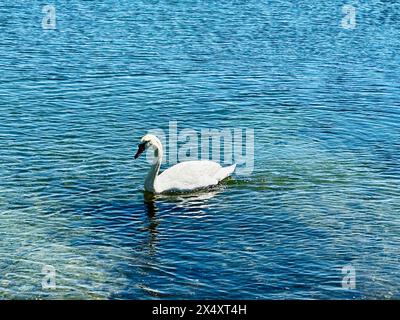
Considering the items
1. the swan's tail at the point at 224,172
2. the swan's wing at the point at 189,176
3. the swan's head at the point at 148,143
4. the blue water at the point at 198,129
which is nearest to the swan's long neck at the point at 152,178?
the swan's wing at the point at 189,176

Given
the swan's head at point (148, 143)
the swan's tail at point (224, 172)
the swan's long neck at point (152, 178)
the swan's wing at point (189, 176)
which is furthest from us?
the swan's head at point (148, 143)

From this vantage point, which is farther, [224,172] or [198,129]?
[198,129]

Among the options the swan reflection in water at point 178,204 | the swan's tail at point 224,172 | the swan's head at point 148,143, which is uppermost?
the swan's head at point 148,143

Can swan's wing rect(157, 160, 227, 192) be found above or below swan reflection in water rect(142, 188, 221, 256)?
above

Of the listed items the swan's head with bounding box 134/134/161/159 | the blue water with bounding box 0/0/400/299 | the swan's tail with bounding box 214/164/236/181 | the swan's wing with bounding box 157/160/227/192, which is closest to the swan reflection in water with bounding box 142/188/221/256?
the blue water with bounding box 0/0/400/299

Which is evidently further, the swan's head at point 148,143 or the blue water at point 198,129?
the swan's head at point 148,143

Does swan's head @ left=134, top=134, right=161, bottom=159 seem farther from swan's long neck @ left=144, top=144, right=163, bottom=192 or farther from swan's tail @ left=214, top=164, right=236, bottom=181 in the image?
swan's tail @ left=214, top=164, right=236, bottom=181

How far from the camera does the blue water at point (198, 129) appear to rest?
1938cm

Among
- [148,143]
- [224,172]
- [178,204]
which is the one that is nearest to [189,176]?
[178,204]

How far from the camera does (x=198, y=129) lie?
2786cm

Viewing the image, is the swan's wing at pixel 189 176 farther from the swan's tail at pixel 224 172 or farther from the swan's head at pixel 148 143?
the swan's head at pixel 148 143

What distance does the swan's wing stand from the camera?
2366 cm

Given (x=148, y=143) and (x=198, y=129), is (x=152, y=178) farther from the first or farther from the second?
(x=198, y=129)

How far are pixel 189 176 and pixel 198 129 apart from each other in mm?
4378
